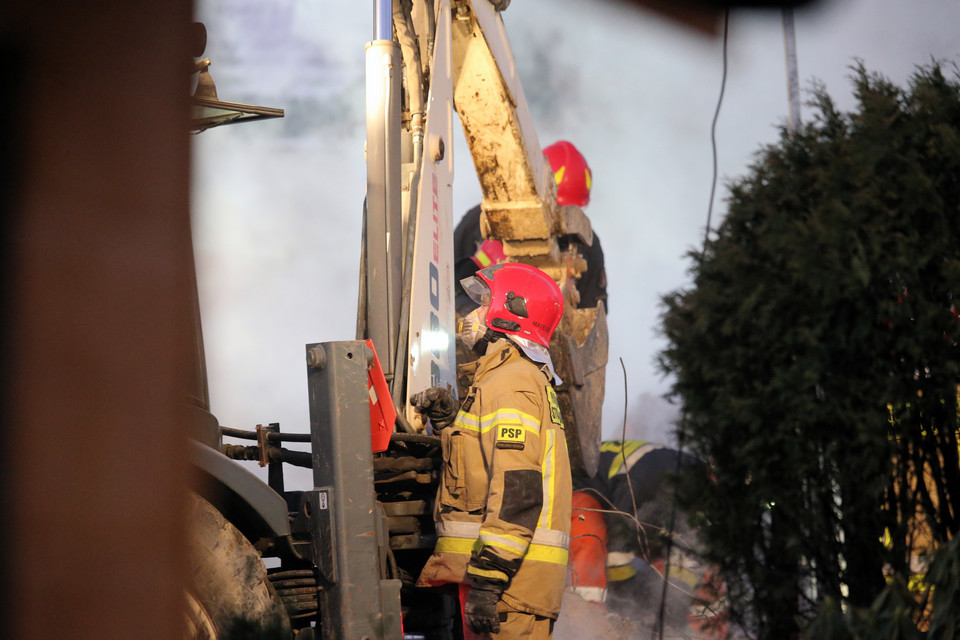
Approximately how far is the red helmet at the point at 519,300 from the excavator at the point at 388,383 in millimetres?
279

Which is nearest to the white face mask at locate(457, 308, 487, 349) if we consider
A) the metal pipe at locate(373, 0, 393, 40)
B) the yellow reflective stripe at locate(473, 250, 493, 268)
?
the metal pipe at locate(373, 0, 393, 40)

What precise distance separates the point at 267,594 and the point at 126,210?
263 cm

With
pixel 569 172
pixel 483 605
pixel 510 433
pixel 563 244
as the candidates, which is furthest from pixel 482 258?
pixel 483 605

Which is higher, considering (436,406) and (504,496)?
(436,406)

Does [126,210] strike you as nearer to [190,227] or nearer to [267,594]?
[190,227]

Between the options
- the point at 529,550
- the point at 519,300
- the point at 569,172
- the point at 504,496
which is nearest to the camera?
the point at 504,496

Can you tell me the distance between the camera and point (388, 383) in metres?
4.25

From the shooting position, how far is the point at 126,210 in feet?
1.80

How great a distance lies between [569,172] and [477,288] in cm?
542

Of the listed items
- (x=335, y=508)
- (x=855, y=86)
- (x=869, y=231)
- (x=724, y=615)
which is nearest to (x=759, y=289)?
(x=869, y=231)

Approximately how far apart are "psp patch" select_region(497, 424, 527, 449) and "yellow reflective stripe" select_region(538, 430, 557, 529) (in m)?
0.17

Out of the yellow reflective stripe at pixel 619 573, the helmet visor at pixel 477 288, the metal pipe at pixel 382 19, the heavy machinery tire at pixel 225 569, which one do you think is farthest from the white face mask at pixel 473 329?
the yellow reflective stripe at pixel 619 573

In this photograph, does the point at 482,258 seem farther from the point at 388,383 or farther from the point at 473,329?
the point at 388,383

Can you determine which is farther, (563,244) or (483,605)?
(563,244)
